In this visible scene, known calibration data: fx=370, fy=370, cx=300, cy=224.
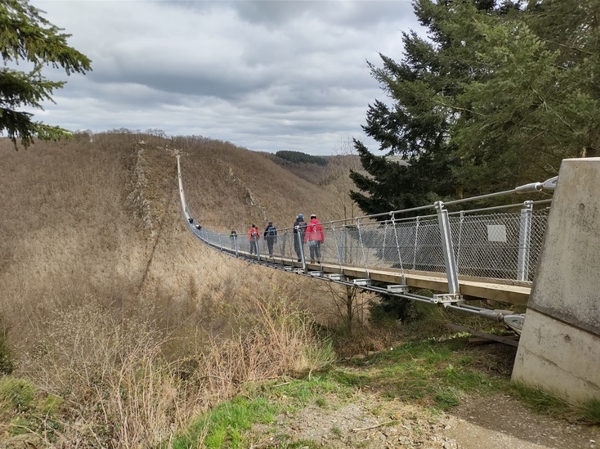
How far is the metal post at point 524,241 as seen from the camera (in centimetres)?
363

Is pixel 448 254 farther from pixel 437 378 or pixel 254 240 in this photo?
pixel 254 240

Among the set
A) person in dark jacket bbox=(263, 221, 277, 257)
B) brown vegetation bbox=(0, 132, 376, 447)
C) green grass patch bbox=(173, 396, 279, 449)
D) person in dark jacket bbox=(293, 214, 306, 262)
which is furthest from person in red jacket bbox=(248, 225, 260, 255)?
green grass patch bbox=(173, 396, 279, 449)

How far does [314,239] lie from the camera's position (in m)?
8.45

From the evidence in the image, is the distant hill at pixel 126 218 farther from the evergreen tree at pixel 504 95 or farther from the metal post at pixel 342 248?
the metal post at pixel 342 248

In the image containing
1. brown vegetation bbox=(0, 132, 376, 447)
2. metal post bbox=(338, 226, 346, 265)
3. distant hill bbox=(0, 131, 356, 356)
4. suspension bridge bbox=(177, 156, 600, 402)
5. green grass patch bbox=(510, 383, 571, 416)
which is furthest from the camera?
distant hill bbox=(0, 131, 356, 356)

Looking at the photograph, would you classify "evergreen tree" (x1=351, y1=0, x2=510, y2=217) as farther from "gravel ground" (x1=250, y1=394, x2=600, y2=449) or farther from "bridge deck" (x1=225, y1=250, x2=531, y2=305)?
"gravel ground" (x1=250, y1=394, x2=600, y2=449)

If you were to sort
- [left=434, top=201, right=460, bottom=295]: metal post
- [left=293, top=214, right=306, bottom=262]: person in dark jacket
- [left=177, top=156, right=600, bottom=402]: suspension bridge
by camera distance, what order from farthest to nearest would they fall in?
1. [left=293, top=214, right=306, bottom=262]: person in dark jacket
2. [left=434, top=201, right=460, bottom=295]: metal post
3. [left=177, top=156, right=600, bottom=402]: suspension bridge

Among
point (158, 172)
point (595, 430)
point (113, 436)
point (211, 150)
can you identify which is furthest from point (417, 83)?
point (211, 150)

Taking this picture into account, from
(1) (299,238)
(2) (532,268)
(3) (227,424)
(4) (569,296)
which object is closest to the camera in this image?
(4) (569,296)

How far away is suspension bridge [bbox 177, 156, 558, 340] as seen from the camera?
3.66 m

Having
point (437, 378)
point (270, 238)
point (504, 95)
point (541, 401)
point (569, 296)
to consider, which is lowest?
point (437, 378)

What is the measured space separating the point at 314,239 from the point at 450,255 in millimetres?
4532

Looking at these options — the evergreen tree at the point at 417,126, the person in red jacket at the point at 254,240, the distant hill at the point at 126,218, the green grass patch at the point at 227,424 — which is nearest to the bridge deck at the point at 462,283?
the green grass patch at the point at 227,424

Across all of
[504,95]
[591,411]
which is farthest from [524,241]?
[504,95]
